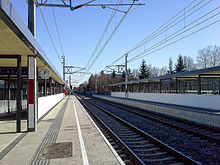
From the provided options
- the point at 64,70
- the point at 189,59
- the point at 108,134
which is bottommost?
the point at 108,134

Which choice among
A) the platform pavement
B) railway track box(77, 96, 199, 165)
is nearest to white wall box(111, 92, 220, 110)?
railway track box(77, 96, 199, 165)

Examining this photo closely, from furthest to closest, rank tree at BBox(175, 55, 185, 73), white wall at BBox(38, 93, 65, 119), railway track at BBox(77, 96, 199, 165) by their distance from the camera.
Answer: tree at BBox(175, 55, 185, 73) → white wall at BBox(38, 93, 65, 119) → railway track at BBox(77, 96, 199, 165)

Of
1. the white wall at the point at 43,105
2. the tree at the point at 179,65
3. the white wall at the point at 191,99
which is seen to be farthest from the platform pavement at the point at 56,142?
the tree at the point at 179,65

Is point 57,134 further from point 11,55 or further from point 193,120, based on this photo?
point 193,120

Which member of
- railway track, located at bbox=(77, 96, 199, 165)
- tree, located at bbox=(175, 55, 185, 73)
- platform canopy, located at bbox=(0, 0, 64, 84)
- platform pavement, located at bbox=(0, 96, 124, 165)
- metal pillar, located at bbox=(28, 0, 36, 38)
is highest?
tree, located at bbox=(175, 55, 185, 73)

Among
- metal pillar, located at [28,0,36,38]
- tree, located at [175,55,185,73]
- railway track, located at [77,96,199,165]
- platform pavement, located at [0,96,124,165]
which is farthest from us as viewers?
tree, located at [175,55,185,73]

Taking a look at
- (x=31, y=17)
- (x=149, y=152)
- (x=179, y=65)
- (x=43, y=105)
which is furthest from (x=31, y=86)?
(x=179, y=65)

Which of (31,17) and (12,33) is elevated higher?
(31,17)

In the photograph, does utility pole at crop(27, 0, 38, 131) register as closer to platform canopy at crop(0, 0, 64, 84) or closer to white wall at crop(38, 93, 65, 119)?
platform canopy at crop(0, 0, 64, 84)

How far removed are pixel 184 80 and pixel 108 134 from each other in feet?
64.7

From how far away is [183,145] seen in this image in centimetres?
714

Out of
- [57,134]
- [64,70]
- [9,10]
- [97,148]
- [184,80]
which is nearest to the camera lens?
[9,10]

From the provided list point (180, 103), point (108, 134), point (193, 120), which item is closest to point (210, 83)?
point (180, 103)

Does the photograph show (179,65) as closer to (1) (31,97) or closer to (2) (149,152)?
(1) (31,97)
